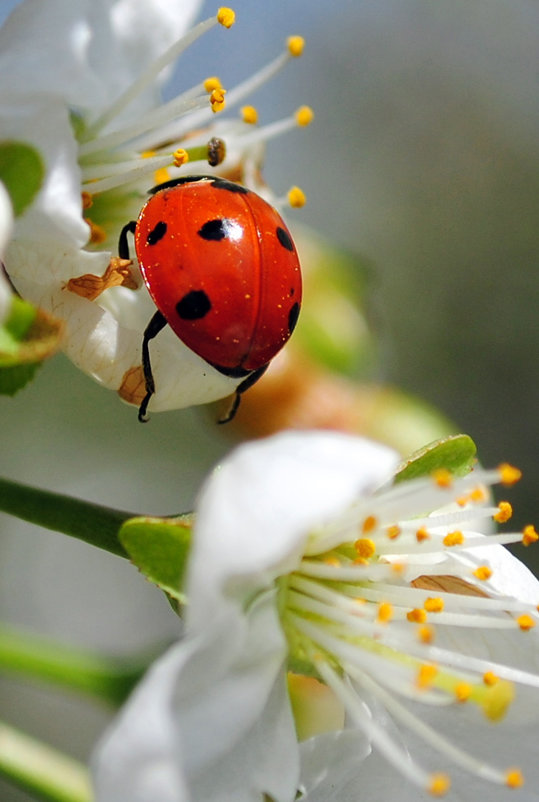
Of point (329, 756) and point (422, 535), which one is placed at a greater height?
point (422, 535)

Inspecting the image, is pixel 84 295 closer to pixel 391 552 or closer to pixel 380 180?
pixel 391 552

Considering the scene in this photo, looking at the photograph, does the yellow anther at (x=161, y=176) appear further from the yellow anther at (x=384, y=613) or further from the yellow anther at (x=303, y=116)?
the yellow anther at (x=384, y=613)

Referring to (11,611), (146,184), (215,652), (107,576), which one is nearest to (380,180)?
(107,576)

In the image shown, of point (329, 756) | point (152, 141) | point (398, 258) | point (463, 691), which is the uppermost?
point (152, 141)

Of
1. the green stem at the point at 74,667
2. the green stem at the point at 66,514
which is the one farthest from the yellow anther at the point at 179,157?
the green stem at the point at 74,667

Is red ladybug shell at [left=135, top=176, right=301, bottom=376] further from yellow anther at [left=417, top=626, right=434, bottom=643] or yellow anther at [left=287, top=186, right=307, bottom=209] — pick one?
yellow anther at [left=417, top=626, right=434, bottom=643]

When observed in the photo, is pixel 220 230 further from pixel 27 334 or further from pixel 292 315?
pixel 27 334

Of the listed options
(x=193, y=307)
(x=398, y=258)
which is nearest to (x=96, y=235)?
(x=193, y=307)

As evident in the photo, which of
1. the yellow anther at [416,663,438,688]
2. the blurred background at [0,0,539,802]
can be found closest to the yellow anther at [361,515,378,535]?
the yellow anther at [416,663,438,688]
